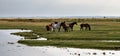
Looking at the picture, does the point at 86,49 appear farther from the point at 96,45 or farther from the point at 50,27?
the point at 50,27

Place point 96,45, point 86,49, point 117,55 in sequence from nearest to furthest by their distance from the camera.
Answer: point 117,55 < point 86,49 < point 96,45

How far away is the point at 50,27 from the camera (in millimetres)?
52531

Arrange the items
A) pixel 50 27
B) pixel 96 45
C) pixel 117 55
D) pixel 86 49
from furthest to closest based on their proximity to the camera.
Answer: pixel 50 27 → pixel 96 45 → pixel 86 49 → pixel 117 55

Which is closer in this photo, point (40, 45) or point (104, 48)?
point (104, 48)

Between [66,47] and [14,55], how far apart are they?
7.08 m

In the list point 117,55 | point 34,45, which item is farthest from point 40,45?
point 117,55

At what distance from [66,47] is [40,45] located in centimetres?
342

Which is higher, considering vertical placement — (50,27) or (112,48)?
(112,48)

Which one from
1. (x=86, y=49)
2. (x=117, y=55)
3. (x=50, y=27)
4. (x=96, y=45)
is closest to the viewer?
(x=117, y=55)

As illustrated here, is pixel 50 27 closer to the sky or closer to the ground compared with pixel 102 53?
closer to the ground

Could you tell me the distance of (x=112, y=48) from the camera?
2858 cm

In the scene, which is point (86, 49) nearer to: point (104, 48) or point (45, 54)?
point (104, 48)

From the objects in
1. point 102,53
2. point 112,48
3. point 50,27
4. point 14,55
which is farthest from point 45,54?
point 50,27

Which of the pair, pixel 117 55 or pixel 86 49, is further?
pixel 86 49
